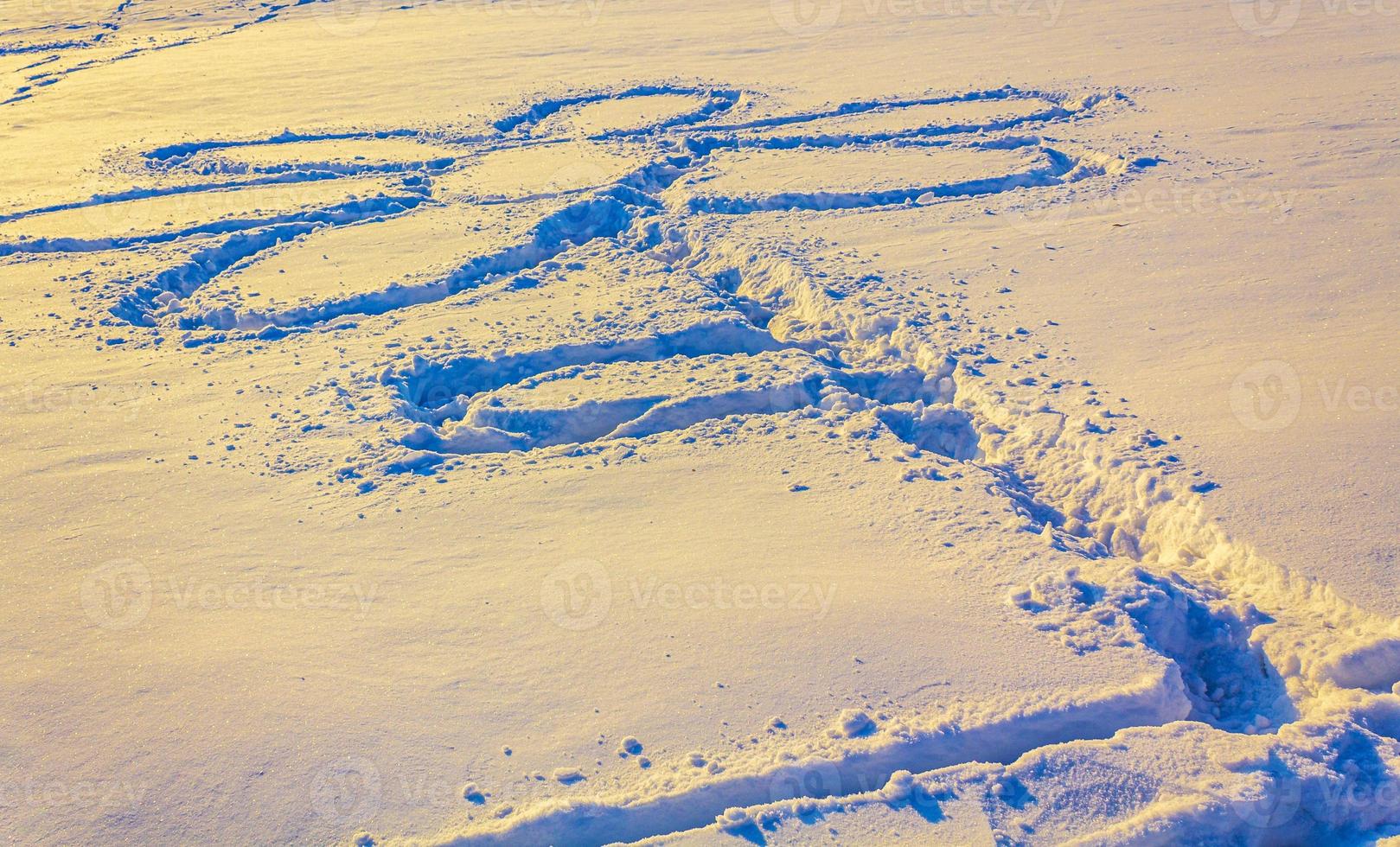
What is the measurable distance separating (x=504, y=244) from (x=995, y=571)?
338 centimetres

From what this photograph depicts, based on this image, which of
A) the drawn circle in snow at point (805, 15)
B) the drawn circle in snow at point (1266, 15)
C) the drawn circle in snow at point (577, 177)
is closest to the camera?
the drawn circle in snow at point (577, 177)

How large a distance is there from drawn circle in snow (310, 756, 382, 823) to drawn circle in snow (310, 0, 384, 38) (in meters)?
9.73

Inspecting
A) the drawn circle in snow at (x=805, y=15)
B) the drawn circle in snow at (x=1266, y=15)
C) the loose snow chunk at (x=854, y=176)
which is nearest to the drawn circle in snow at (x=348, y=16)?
the drawn circle in snow at (x=805, y=15)

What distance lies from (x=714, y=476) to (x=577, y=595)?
0.80 meters

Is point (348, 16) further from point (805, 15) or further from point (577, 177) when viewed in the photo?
point (577, 177)

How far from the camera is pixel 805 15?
10.8 m

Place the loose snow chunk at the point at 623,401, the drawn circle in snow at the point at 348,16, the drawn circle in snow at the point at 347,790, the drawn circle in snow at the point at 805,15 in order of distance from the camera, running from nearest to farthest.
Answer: the drawn circle in snow at the point at 347,790, the loose snow chunk at the point at 623,401, the drawn circle in snow at the point at 805,15, the drawn circle in snow at the point at 348,16

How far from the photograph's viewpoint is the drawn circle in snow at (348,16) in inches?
439

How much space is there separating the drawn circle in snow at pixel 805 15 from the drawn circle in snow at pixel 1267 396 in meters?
6.76

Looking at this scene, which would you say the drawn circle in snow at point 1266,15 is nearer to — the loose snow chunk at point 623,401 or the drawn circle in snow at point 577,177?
the drawn circle in snow at point 577,177

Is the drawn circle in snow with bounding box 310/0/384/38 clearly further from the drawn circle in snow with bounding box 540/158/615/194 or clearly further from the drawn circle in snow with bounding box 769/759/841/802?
the drawn circle in snow with bounding box 769/759/841/802

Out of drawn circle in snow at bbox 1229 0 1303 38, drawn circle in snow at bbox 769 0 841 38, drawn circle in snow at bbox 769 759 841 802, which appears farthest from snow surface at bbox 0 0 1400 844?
drawn circle in snow at bbox 769 0 841 38

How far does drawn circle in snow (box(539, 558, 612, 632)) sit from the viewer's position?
10.3ft

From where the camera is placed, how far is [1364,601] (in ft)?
10.3
